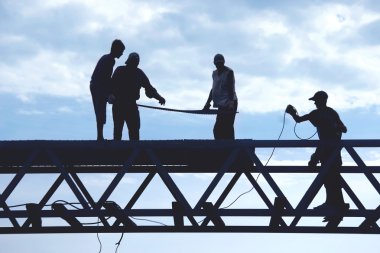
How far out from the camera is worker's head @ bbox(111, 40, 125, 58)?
34.9ft

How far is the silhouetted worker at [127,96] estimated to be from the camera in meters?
10.7

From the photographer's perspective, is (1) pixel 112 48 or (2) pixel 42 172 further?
(2) pixel 42 172

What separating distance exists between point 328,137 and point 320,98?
667mm

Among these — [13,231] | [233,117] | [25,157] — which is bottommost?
[13,231]

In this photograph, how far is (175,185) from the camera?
32.9 ft

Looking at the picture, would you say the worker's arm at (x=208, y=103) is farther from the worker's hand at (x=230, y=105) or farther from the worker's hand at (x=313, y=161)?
the worker's hand at (x=313, y=161)

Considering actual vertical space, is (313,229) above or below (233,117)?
below

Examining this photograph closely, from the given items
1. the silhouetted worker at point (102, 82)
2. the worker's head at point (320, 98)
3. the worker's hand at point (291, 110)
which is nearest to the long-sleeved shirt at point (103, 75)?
the silhouetted worker at point (102, 82)

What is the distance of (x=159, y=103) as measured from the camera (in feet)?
36.9

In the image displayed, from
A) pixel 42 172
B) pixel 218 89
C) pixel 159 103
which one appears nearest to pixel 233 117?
pixel 218 89

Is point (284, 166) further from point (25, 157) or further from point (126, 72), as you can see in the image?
point (25, 157)

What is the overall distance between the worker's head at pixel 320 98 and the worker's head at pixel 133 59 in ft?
9.76

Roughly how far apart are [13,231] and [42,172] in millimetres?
1229

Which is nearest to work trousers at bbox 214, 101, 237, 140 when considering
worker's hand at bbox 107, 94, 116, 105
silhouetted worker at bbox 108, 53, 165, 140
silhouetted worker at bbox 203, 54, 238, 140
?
silhouetted worker at bbox 203, 54, 238, 140
